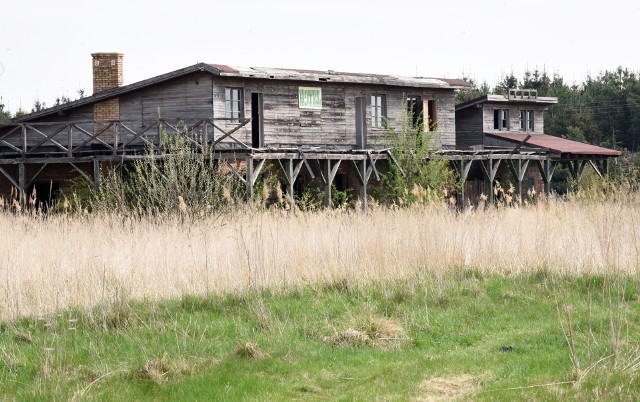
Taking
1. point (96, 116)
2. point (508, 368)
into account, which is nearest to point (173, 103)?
point (96, 116)

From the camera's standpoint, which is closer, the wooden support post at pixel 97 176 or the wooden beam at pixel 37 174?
the wooden support post at pixel 97 176

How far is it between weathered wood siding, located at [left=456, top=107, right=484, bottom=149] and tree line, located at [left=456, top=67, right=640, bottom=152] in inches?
627

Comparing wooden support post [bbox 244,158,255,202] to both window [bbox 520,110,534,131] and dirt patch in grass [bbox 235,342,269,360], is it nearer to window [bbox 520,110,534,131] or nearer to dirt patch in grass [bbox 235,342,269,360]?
dirt patch in grass [bbox 235,342,269,360]

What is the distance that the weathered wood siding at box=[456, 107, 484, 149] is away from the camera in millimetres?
40906

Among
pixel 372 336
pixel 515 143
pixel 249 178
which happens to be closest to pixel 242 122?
pixel 249 178

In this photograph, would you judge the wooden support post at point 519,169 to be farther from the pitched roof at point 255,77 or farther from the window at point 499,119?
the pitched roof at point 255,77

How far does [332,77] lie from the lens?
3044 centimetres

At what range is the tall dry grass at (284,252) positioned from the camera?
11.2 meters

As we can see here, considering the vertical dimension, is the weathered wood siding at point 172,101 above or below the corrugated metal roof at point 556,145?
above

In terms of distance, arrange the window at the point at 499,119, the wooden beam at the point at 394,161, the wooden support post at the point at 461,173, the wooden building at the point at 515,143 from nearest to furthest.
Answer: the wooden beam at the point at 394,161
the wooden support post at the point at 461,173
the wooden building at the point at 515,143
the window at the point at 499,119

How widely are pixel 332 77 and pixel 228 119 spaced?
520 centimetres

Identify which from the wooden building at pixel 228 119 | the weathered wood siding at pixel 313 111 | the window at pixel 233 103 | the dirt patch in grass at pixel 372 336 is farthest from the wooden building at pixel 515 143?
the dirt patch in grass at pixel 372 336

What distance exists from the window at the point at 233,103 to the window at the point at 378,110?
214 inches

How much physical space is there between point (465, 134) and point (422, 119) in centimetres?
835
